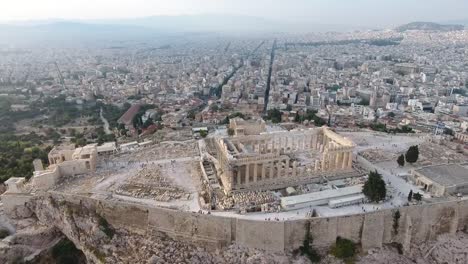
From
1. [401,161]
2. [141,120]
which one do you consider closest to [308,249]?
[401,161]

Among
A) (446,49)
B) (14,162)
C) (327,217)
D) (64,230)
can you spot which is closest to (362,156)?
(327,217)

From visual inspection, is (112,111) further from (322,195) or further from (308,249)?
(308,249)

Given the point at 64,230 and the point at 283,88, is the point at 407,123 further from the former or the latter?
the point at 64,230

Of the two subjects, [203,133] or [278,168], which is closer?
[278,168]

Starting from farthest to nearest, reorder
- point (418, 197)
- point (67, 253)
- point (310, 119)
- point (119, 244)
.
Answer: point (310, 119)
point (67, 253)
point (418, 197)
point (119, 244)

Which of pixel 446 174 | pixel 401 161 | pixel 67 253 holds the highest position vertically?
pixel 446 174

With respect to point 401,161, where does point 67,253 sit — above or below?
below

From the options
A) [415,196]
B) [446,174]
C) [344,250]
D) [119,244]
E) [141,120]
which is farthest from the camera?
[141,120]

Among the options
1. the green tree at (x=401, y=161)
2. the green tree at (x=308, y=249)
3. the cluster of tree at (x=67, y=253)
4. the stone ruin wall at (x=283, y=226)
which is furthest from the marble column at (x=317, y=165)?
the cluster of tree at (x=67, y=253)
